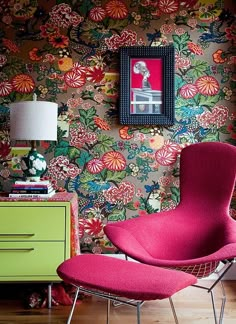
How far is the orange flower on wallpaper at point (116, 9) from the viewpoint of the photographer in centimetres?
308

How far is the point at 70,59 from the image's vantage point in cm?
308

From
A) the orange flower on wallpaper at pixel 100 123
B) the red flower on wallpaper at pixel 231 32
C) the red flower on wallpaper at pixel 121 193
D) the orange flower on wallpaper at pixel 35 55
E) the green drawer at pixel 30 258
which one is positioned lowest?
the green drawer at pixel 30 258

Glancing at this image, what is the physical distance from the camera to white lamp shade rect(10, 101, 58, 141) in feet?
8.58

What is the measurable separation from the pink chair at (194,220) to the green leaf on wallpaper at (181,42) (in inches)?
30.8

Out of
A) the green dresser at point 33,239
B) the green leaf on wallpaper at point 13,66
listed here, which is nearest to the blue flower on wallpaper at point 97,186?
the green dresser at point 33,239

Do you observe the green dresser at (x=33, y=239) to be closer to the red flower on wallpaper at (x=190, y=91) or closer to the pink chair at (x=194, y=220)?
the pink chair at (x=194, y=220)

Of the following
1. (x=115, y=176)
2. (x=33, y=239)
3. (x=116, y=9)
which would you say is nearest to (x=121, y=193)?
(x=115, y=176)

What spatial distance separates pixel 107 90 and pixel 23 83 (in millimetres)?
594

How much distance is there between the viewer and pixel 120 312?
258 cm

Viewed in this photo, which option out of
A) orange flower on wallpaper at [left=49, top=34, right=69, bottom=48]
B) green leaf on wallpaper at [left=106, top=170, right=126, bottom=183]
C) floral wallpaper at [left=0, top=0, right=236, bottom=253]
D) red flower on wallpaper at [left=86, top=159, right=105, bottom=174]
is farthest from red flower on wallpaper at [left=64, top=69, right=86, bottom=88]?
green leaf on wallpaper at [left=106, top=170, right=126, bottom=183]

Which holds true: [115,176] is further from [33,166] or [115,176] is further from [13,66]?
[13,66]

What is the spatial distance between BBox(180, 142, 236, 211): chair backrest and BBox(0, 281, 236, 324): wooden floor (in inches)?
24.0

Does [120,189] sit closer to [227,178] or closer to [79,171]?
[79,171]

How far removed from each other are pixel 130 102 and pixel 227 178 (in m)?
0.90
